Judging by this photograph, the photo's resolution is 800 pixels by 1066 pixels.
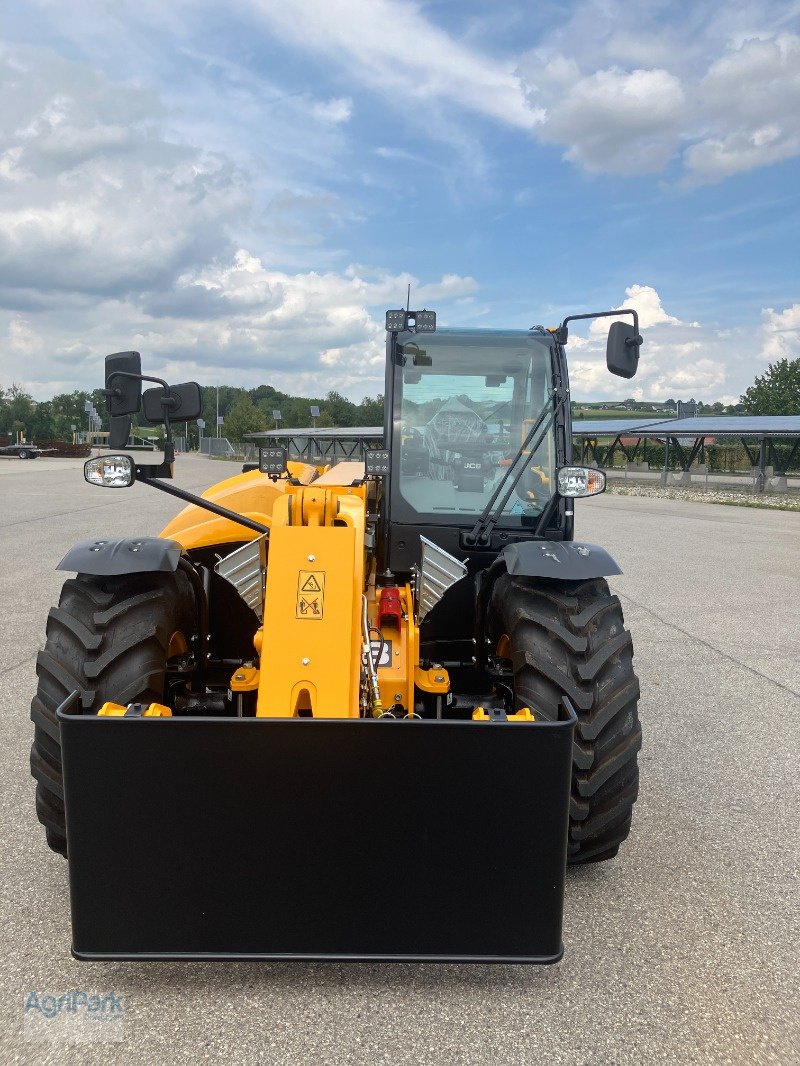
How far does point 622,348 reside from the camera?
4.20 meters

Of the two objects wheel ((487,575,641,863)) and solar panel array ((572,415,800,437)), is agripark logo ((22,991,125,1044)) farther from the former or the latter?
solar panel array ((572,415,800,437))

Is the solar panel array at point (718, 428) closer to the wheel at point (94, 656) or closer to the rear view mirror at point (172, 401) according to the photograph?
the wheel at point (94, 656)

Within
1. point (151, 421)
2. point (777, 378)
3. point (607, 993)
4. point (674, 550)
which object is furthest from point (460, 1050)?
point (777, 378)

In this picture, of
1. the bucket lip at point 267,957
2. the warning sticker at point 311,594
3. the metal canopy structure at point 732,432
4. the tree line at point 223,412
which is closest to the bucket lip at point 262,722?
the warning sticker at point 311,594

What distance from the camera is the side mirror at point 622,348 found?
4.16 meters

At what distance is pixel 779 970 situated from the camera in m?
3.13

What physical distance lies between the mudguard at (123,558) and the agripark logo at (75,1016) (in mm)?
1473

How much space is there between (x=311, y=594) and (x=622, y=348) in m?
2.05

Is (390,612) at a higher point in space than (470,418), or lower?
lower

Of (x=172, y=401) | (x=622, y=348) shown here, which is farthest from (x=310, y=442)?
(x=172, y=401)

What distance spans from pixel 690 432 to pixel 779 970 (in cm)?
3445

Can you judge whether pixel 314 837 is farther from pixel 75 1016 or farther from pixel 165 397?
pixel 165 397

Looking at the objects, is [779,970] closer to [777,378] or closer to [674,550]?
[674,550]

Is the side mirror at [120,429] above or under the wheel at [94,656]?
above
